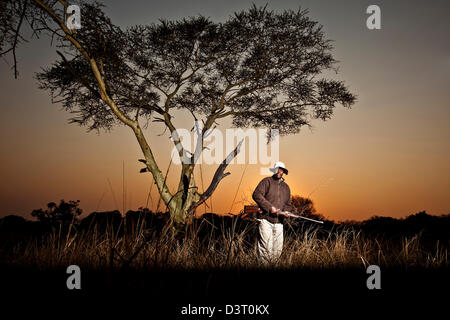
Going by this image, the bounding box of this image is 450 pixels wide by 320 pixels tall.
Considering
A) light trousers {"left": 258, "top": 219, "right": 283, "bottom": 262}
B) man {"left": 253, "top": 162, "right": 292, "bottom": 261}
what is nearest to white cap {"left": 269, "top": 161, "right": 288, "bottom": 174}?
man {"left": 253, "top": 162, "right": 292, "bottom": 261}

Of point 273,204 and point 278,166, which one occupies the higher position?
point 278,166

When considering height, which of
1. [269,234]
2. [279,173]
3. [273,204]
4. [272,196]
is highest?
[279,173]

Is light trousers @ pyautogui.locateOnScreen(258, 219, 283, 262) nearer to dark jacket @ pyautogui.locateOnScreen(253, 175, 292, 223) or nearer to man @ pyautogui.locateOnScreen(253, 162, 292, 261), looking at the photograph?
man @ pyautogui.locateOnScreen(253, 162, 292, 261)

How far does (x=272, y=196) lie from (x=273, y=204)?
174 mm

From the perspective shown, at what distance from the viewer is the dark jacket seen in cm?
838

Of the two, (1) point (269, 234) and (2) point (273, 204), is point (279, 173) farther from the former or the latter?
(1) point (269, 234)

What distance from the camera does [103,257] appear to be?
4.41 metres

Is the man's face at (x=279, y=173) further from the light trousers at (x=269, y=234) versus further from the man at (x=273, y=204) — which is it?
the light trousers at (x=269, y=234)

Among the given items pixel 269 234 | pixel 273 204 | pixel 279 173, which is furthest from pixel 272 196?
pixel 269 234

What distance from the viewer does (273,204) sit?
343 inches

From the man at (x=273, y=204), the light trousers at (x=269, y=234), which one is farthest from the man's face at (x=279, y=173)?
the light trousers at (x=269, y=234)

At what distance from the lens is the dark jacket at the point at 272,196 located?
330 inches

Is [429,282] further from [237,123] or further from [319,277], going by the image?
[237,123]

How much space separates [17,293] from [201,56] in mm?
13045
